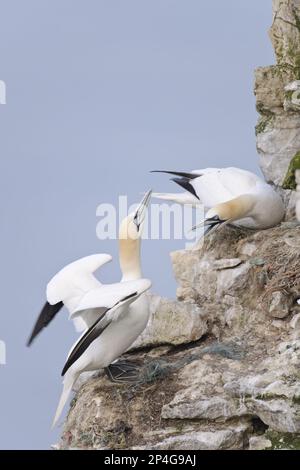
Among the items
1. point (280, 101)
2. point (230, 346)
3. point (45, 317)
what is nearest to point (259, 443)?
point (230, 346)

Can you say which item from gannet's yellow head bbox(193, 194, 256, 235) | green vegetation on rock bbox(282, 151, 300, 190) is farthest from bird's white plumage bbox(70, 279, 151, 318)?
green vegetation on rock bbox(282, 151, 300, 190)

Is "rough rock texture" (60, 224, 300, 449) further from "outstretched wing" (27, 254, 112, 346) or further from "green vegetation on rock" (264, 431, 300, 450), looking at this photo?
"outstretched wing" (27, 254, 112, 346)

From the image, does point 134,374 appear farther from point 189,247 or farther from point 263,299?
point 189,247

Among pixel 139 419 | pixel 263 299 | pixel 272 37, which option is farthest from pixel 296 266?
pixel 272 37

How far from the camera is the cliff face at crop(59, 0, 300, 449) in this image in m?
13.2

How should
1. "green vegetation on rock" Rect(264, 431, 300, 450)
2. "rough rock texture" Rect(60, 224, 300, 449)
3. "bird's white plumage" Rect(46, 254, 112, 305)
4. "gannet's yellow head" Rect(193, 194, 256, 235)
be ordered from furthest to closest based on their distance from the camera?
"gannet's yellow head" Rect(193, 194, 256, 235), "bird's white plumage" Rect(46, 254, 112, 305), "rough rock texture" Rect(60, 224, 300, 449), "green vegetation on rock" Rect(264, 431, 300, 450)

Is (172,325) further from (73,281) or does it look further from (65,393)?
(65,393)

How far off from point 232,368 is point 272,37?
4965 mm

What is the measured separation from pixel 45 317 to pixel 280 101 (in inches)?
163

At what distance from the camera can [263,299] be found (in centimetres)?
1486

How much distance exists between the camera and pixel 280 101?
55.3 feet

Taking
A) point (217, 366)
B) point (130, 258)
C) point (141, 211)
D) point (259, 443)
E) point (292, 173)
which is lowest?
point (259, 443)

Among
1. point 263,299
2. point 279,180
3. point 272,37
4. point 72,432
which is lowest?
point 72,432

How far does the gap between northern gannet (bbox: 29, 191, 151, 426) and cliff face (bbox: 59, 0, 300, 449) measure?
14.7 inches
